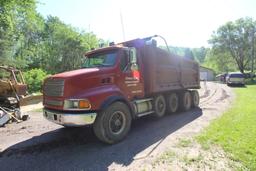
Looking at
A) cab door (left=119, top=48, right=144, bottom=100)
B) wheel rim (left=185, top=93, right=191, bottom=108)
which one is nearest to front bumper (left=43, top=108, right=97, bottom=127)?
cab door (left=119, top=48, right=144, bottom=100)

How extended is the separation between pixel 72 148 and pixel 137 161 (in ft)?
6.06

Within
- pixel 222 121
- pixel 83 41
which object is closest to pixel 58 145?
pixel 222 121

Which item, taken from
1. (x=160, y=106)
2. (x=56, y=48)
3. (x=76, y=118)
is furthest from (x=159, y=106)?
(x=56, y=48)

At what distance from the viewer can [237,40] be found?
4894cm

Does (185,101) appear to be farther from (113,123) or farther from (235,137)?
(113,123)

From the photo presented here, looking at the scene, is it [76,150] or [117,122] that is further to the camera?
[117,122]

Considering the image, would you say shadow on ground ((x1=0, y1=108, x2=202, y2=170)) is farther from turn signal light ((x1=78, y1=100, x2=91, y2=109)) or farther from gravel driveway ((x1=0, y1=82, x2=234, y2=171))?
turn signal light ((x1=78, y1=100, x2=91, y2=109))

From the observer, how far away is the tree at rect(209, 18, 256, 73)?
48.0 metres

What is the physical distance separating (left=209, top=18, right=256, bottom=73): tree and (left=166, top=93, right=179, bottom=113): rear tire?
4570cm

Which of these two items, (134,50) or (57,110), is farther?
(134,50)

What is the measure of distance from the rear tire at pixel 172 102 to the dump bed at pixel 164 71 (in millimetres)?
369

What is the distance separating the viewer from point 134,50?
21.8ft

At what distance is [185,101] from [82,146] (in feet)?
20.0

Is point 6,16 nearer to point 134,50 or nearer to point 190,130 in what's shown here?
point 134,50
